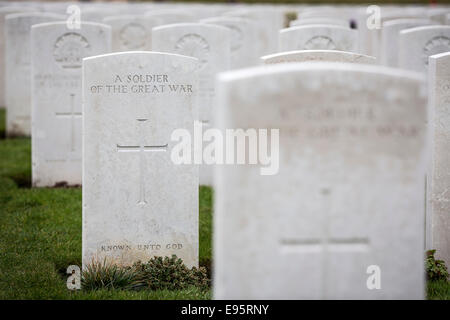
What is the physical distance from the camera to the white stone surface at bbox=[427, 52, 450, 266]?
18.4 ft

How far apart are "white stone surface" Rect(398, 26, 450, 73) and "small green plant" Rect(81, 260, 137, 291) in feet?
13.9

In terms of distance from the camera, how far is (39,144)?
8.62 m

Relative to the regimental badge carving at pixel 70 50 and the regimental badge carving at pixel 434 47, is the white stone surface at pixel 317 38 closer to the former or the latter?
the regimental badge carving at pixel 434 47

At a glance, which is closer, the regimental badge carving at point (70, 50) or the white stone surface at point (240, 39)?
the regimental badge carving at point (70, 50)

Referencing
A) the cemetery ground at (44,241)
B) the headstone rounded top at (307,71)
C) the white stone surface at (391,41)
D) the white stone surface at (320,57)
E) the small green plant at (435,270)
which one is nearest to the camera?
the headstone rounded top at (307,71)

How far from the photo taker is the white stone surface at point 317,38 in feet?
27.8

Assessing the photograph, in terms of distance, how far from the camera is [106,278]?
5480 mm

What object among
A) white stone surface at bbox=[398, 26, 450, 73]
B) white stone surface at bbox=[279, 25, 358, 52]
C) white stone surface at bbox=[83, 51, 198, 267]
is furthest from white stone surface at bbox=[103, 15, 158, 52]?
white stone surface at bbox=[83, 51, 198, 267]

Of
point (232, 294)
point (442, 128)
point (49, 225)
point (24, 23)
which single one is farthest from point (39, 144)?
point (232, 294)

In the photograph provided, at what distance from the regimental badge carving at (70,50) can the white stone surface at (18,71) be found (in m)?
2.44

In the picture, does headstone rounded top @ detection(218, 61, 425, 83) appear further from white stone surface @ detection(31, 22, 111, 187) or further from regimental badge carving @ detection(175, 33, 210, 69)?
white stone surface @ detection(31, 22, 111, 187)

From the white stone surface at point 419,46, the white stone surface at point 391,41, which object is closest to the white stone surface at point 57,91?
the white stone surface at point 419,46

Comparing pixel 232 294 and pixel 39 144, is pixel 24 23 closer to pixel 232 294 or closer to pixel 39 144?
pixel 39 144

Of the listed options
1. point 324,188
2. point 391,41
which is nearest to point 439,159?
point 324,188
